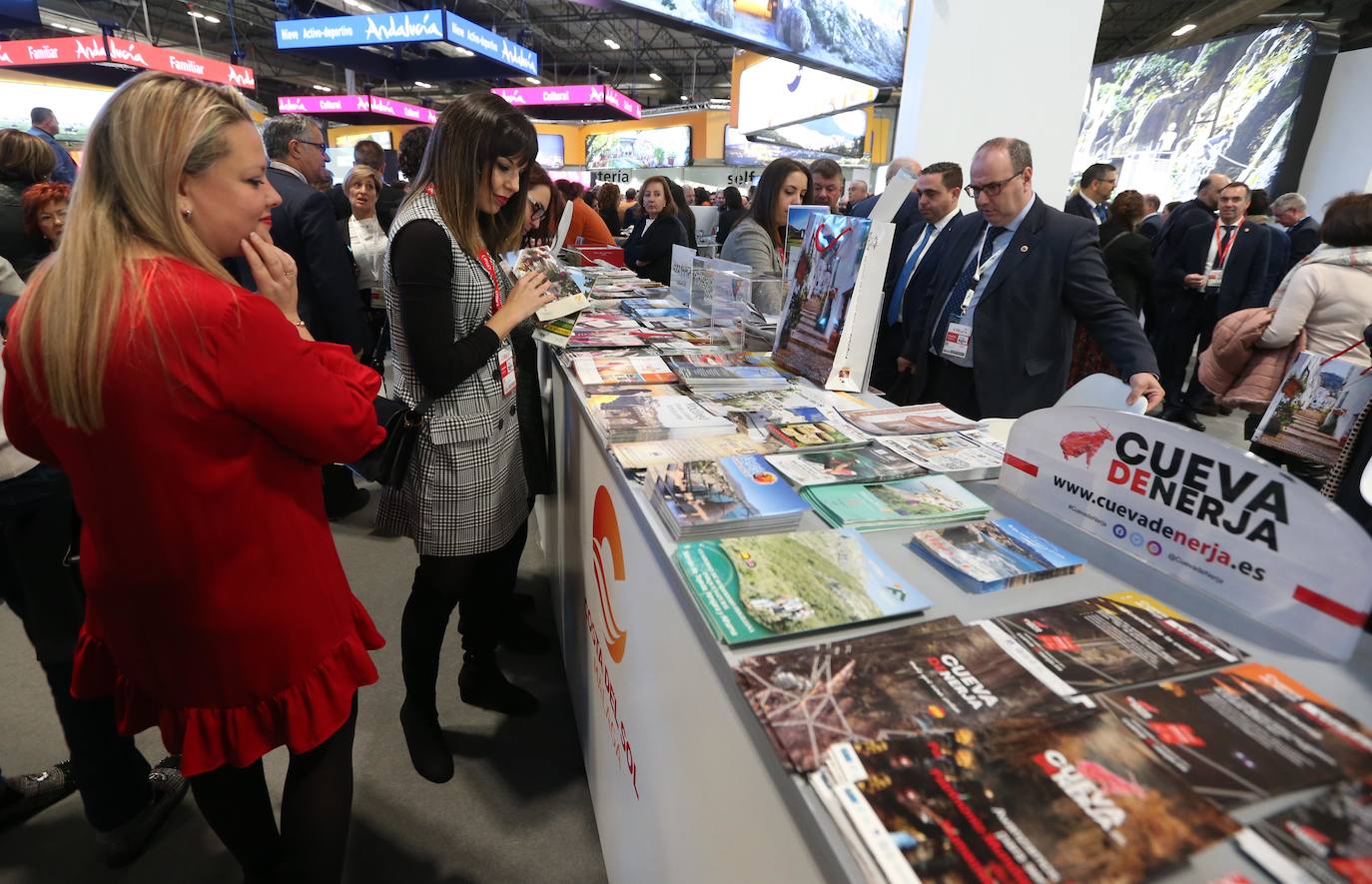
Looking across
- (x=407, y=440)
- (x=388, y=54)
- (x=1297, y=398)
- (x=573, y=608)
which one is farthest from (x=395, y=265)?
(x=388, y=54)

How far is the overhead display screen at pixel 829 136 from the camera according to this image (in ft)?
41.4

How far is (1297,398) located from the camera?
2037mm

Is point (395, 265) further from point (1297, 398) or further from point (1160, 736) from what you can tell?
point (1297, 398)

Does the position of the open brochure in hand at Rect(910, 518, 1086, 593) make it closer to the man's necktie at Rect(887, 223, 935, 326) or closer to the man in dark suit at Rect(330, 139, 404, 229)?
the man's necktie at Rect(887, 223, 935, 326)

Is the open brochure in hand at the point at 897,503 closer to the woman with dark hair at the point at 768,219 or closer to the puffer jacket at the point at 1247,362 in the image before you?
the woman with dark hair at the point at 768,219

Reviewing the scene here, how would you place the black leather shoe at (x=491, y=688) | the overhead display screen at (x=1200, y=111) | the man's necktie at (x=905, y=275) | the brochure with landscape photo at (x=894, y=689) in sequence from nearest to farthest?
the brochure with landscape photo at (x=894, y=689) → the black leather shoe at (x=491, y=688) → the man's necktie at (x=905, y=275) → the overhead display screen at (x=1200, y=111)

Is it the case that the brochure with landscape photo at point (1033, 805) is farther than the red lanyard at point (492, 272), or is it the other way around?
the red lanyard at point (492, 272)

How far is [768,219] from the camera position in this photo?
2.82 meters

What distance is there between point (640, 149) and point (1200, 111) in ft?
39.4

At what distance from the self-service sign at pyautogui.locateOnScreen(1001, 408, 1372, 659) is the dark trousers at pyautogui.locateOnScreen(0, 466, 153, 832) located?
5.97 feet

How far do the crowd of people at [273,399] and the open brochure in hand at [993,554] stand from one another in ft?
2.75

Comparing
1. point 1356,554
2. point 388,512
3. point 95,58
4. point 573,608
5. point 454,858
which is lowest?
point 454,858

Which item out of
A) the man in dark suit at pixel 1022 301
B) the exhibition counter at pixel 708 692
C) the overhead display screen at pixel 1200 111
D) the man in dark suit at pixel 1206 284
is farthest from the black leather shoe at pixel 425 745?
the overhead display screen at pixel 1200 111

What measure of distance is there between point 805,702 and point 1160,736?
12.8 inches
